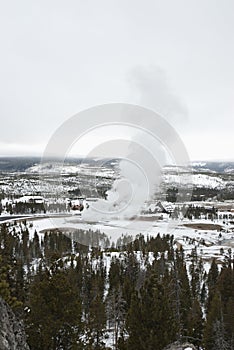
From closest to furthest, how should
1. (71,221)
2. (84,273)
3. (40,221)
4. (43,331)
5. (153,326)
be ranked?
(43,331), (153,326), (84,273), (71,221), (40,221)

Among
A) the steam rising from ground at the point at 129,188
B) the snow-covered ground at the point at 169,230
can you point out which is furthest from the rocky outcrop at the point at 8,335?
the snow-covered ground at the point at 169,230

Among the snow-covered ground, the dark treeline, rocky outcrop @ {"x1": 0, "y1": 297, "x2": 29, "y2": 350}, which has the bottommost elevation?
the snow-covered ground

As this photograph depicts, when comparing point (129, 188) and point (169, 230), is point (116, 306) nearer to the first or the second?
point (129, 188)

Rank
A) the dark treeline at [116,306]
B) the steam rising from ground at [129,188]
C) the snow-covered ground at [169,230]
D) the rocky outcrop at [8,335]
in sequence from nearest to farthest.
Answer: the rocky outcrop at [8,335] < the dark treeline at [116,306] < the steam rising from ground at [129,188] < the snow-covered ground at [169,230]

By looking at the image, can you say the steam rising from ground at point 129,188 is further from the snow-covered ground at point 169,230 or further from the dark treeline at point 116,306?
the dark treeline at point 116,306

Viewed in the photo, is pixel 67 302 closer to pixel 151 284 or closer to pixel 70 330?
pixel 70 330

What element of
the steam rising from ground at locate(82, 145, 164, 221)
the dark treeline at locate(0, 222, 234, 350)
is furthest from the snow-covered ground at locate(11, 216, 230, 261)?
the dark treeline at locate(0, 222, 234, 350)

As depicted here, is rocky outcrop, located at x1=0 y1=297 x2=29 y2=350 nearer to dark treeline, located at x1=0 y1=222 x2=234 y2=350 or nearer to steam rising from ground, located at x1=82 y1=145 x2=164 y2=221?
dark treeline, located at x1=0 y1=222 x2=234 y2=350

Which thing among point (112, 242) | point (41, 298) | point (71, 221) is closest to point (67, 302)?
point (41, 298)

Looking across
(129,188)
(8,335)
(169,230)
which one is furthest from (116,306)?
(169,230)
